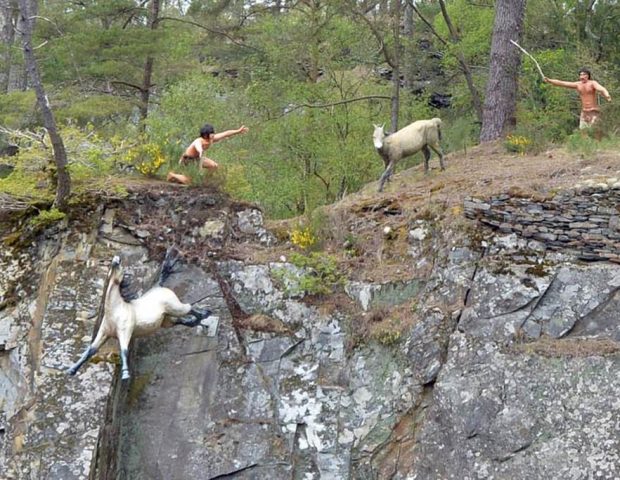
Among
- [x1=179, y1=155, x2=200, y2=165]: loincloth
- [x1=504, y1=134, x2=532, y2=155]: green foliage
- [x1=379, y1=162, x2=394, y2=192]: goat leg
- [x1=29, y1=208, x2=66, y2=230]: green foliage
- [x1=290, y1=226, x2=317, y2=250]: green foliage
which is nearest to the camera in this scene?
[x1=29, y1=208, x2=66, y2=230]: green foliage

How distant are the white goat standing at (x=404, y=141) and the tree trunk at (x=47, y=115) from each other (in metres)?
3.74

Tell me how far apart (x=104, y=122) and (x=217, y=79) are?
7.90 feet

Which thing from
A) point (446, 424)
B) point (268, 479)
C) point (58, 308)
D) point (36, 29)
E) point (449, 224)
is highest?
point (36, 29)

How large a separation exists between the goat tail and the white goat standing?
2890 mm

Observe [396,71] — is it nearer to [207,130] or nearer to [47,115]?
[207,130]

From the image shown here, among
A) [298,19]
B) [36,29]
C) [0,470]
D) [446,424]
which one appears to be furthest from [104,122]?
[446,424]

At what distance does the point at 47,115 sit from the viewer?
30.7 ft

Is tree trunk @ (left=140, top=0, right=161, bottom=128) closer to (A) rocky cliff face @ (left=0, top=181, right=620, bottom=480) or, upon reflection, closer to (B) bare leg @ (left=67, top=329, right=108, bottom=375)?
(A) rocky cliff face @ (left=0, top=181, right=620, bottom=480)

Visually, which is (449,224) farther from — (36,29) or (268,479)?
(36,29)

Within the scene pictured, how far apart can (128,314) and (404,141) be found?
443cm

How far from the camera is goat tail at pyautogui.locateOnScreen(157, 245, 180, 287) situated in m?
9.21

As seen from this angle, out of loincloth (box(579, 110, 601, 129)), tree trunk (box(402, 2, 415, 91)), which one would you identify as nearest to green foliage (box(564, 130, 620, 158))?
loincloth (box(579, 110, 601, 129))

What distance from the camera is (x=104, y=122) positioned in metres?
17.3

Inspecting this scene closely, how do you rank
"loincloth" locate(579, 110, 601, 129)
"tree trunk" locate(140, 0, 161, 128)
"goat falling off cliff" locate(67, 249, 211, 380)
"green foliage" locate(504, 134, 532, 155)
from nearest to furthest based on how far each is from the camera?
1. "goat falling off cliff" locate(67, 249, 211, 380)
2. "loincloth" locate(579, 110, 601, 129)
3. "green foliage" locate(504, 134, 532, 155)
4. "tree trunk" locate(140, 0, 161, 128)
